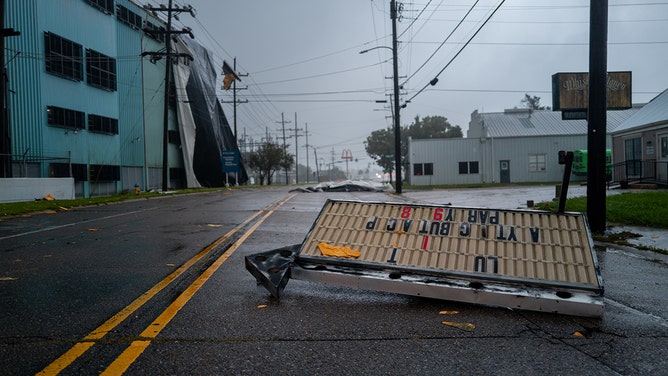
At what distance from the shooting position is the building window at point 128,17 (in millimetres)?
37719

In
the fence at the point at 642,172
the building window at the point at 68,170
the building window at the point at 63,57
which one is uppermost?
the building window at the point at 63,57

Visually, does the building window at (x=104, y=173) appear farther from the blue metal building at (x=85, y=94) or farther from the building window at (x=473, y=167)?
the building window at (x=473, y=167)

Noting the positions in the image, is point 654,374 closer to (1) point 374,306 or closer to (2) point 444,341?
(2) point 444,341

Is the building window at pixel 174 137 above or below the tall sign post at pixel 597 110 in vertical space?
above


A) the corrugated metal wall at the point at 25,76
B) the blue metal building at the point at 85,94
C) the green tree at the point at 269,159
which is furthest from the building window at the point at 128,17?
the green tree at the point at 269,159

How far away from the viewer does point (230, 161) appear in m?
49.5

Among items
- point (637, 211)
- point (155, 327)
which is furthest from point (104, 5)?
point (155, 327)

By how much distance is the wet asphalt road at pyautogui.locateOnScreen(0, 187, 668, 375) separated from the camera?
3141mm

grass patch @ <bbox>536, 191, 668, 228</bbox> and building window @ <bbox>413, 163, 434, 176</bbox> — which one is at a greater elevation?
building window @ <bbox>413, 163, 434, 176</bbox>

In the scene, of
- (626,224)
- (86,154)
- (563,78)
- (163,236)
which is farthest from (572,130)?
(163,236)

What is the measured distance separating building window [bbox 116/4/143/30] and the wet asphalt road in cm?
3686

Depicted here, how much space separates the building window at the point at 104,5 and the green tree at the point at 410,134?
174 feet

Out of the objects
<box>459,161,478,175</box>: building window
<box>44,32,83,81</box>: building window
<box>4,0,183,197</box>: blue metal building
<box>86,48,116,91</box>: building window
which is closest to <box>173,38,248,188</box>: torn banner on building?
<box>4,0,183,197</box>: blue metal building

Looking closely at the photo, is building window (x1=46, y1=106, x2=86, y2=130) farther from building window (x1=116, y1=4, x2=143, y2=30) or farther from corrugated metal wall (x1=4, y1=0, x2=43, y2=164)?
building window (x1=116, y1=4, x2=143, y2=30)
